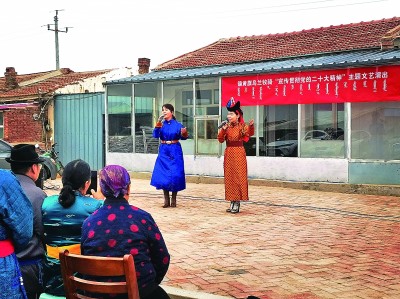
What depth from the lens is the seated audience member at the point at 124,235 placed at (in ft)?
10.7

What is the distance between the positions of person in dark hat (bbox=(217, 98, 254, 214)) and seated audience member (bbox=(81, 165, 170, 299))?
645 cm

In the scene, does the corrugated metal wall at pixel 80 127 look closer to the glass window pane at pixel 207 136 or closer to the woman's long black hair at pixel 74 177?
the glass window pane at pixel 207 136

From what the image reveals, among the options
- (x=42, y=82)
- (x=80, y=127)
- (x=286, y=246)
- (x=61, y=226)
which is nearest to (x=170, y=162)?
(x=286, y=246)

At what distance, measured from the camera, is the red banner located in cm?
1286

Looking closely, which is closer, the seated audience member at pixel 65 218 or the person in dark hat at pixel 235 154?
the seated audience member at pixel 65 218

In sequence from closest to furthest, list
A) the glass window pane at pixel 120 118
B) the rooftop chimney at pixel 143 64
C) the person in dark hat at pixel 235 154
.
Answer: the person in dark hat at pixel 235 154 → the glass window pane at pixel 120 118 → the rooftop chimney at pixel 143 64

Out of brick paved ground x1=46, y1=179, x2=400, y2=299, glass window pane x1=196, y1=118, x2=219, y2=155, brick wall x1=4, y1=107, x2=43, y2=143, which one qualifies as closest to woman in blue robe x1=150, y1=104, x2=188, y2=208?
brick paved ground x1=46, y1=179, x2=400, y2=299

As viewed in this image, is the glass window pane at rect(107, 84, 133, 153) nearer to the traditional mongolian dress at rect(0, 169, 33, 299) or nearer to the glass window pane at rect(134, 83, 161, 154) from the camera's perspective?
the glass window pane at rect(134, 83, 161, 154)

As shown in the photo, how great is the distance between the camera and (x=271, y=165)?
48.8 feet

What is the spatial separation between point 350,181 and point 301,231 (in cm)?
550

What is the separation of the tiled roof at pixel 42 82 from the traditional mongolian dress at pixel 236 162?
44.6ft

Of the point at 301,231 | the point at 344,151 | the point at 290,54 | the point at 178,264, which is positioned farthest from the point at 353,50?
the point at 178,264

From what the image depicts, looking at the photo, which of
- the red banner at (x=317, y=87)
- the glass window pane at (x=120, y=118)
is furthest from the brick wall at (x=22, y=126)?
the red banner at (x=317, y=87)

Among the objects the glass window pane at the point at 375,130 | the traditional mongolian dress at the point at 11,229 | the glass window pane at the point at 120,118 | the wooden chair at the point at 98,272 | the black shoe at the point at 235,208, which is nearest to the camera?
the wooden chair at the point at 98,272
